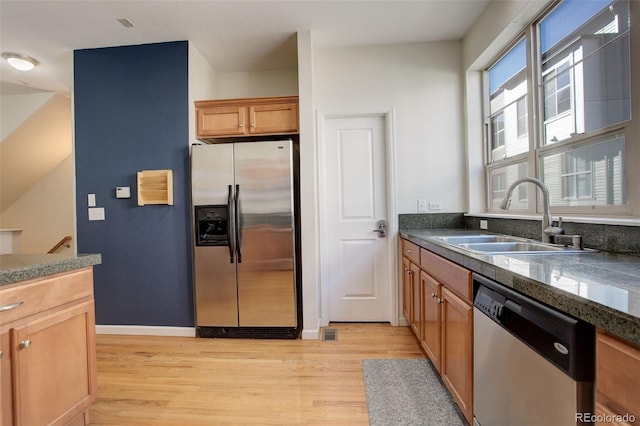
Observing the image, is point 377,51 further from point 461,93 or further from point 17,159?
point 17,159

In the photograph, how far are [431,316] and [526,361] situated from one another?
0.98 metres

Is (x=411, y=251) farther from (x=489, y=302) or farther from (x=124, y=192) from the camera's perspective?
(x=124, y=192)

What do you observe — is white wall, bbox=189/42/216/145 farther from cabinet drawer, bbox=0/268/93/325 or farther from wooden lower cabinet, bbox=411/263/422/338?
wooden lower cabinet, bbox=411/263/422/338

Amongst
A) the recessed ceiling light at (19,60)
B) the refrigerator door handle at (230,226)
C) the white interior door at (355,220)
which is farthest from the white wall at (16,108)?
the white interior door at (355,220)

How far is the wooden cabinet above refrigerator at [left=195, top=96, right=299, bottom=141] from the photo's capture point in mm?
2742

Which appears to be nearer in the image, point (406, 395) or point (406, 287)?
point (406, 395)

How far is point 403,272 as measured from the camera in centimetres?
274

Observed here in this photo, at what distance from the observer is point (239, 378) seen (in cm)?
202

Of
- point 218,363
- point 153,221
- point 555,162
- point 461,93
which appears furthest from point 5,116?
point 555,162

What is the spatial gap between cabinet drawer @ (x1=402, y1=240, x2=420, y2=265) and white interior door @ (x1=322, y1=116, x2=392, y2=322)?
0.26 metres

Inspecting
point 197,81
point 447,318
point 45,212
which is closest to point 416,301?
point 447,318

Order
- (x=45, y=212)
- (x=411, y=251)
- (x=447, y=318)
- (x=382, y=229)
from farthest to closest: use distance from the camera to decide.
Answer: (x=45, y=212)
(x=382, y=229)
(x=411, y=251)
(x=447, y=318)

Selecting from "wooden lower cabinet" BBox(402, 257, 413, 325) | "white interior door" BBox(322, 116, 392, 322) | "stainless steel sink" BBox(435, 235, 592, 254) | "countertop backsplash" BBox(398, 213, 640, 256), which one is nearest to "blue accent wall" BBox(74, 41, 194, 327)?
"white interior door" BBox(322, 116, 392, 322)

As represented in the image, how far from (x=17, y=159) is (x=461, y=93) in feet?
19.9
